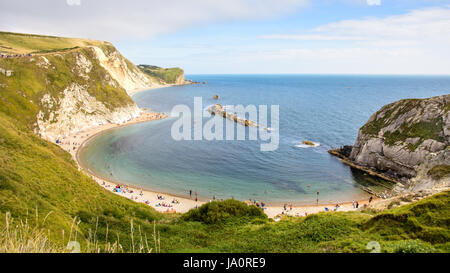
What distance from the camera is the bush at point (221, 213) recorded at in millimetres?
23477

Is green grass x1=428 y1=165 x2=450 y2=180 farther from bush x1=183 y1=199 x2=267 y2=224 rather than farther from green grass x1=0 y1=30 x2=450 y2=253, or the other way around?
bush x1=183 y1=199 x2=267 y2=224

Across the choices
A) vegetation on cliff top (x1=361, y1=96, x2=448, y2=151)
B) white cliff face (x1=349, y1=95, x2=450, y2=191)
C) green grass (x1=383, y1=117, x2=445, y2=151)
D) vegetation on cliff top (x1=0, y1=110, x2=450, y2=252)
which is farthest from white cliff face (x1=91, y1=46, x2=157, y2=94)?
green grass (x1=383, y1=117, x2=445, y2=151)

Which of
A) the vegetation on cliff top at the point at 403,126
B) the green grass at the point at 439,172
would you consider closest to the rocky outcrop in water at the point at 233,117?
the vegetation on cliff top at the point at 403,126

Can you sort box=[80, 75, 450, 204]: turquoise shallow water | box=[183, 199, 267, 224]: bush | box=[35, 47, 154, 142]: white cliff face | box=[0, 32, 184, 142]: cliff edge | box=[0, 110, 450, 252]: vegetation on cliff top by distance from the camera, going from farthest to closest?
box=[35, 47, 154, 142]: white cliff face
box=[0, 32, 184, 142]: cliff edge
box=[80, 75, 450, 204]: turquoise shallow water
box=[183, 199, 267, 224]: bush
box=[0, 110, 450, 252]: vegetation on cliff top

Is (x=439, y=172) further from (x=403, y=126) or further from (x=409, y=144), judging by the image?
(x=403, y=126)

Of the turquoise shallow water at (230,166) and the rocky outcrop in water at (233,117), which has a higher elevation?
the rocky outcrop in water at (233,117)

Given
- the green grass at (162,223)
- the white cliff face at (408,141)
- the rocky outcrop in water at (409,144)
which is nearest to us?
the green grass at (162,223)

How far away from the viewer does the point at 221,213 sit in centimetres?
2402

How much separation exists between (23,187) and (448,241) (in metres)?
25.2

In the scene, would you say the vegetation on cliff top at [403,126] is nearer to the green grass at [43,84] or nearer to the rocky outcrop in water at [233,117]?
the rocky outcrop in water at [233,117]

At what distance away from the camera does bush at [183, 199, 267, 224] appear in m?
23.5

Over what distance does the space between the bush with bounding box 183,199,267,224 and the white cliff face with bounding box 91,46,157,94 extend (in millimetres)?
88034

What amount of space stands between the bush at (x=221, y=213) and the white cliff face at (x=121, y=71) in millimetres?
88034
